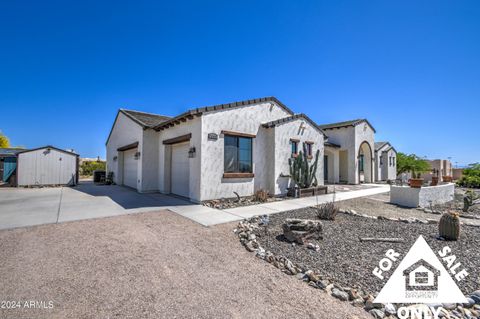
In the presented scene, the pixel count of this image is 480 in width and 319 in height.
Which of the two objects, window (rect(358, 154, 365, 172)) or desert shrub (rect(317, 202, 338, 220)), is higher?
window (rect(358, 154, 365, 172))

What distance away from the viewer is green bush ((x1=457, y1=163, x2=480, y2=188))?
16.5 metres

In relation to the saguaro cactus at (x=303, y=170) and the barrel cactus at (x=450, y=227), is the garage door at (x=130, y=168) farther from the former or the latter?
the barrel cactus at (x=450, y=227)

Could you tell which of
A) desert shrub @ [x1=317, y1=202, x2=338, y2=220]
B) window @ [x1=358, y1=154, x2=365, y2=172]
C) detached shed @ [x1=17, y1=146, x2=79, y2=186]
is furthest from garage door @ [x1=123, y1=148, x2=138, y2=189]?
window @ [x1=358, y1=154, x2=365, y2=172]

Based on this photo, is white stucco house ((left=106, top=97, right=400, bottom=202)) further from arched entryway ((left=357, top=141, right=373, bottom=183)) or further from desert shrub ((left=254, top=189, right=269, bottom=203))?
arched entryway ((left=357, top=141, right=373, bottom=183))

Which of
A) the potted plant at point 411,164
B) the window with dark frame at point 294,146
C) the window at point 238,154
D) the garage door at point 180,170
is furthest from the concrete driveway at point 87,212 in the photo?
the potted plant at point 411,164

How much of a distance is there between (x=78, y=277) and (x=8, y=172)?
1823 cm

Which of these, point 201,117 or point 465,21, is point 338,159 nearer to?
point 465,21

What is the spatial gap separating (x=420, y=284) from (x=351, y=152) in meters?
15.8

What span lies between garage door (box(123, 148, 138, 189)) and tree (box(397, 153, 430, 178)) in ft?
71.7

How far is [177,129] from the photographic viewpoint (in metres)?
10.1

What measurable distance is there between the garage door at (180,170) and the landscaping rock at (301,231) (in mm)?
6064

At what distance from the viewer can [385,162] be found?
68.5 ft

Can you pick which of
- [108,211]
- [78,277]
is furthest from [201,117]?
[78,277]

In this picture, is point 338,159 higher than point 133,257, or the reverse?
point 338,159
